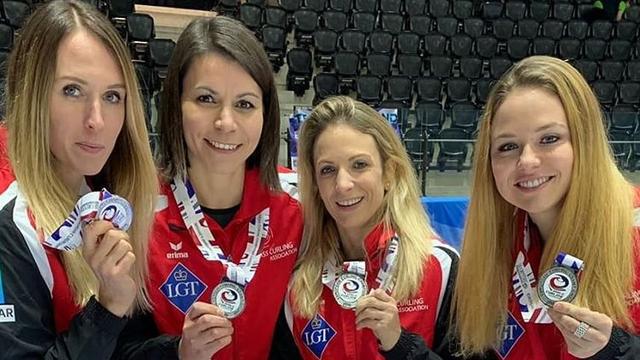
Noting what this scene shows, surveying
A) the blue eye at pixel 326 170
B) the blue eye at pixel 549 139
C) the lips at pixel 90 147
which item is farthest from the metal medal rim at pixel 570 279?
the lips at pixel 90 147

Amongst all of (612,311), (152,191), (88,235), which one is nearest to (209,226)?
(152,191)

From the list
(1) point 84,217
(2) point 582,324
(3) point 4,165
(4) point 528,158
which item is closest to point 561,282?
(2) point 582,324

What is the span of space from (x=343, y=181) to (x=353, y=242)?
0.25 meters

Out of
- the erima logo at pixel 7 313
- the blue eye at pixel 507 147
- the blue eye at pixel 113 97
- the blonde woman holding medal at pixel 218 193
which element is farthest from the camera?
the blonde woman holding medal at pixel 218 193

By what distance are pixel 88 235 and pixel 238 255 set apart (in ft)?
2.00

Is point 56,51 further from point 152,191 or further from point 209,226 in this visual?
point 209,226

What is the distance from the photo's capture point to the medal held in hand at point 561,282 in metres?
1.61

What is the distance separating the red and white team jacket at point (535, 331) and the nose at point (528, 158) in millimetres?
308

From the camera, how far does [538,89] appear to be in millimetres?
1785

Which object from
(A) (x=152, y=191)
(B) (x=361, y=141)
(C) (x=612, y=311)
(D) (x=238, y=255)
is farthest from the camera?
(B) (x=361, y=141)

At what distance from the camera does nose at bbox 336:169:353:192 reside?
6.79 ft

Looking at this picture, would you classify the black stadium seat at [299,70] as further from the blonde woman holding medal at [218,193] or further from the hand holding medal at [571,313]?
the hand holding medal at [571,313]

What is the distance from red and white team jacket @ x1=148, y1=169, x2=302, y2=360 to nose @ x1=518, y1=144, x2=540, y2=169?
2.78 ft

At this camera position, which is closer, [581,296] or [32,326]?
[32,326]
